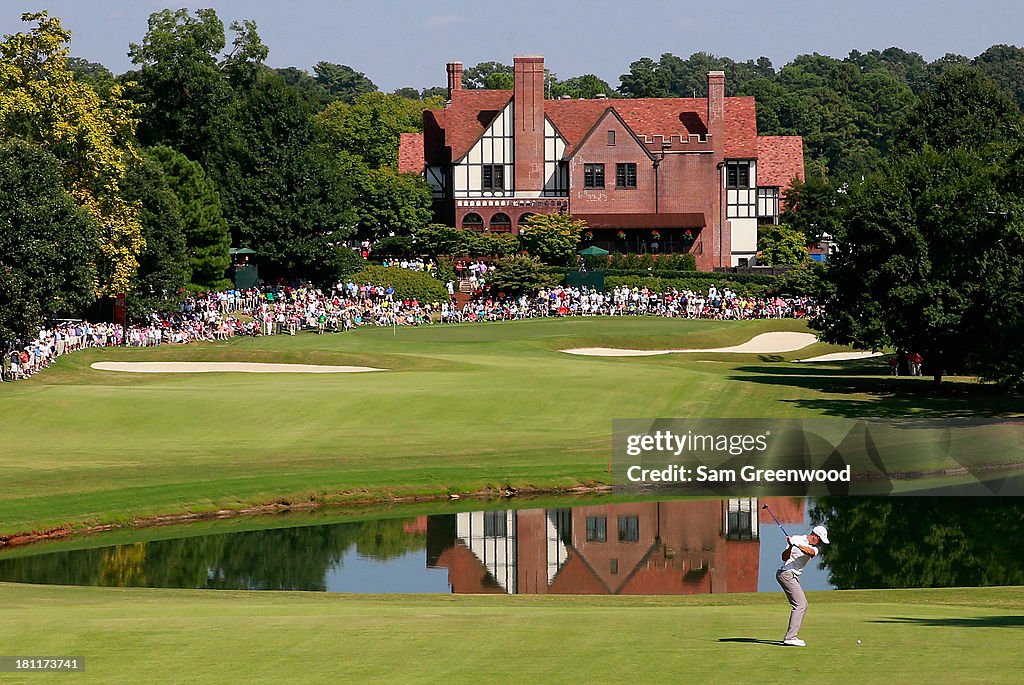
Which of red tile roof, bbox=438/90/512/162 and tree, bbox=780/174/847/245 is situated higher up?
red tile roof, bbox=438/90/512/162

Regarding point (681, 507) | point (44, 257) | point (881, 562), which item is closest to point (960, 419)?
point (681, 507)

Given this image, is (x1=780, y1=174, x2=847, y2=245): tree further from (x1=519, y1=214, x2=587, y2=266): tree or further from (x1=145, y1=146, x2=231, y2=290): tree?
(x1=145, y1=146, x2=231, y2=290): tree

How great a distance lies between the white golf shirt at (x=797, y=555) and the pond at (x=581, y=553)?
11.6 meters

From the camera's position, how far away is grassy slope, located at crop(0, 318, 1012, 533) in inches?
1554

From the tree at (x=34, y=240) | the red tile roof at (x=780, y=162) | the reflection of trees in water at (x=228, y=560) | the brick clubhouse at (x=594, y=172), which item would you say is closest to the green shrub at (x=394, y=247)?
the brick clubhouse at (x=594, y=172)

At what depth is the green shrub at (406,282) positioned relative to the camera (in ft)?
338

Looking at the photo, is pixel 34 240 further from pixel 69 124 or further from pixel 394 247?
pixel 394 247

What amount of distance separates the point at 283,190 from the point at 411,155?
3795 centimetres

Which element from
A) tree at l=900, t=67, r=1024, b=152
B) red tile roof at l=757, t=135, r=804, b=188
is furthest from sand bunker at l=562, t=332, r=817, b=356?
red tile roof at l=757, t=135, r=804, b=188

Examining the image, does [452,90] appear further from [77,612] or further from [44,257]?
[77,612]

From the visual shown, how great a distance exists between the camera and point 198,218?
93125 millimetres

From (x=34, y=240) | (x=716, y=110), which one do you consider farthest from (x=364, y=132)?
(x=34, y=240)

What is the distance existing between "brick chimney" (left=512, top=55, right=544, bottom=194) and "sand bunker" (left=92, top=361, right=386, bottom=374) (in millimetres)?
58925

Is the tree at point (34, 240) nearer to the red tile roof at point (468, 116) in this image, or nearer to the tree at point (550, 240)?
the tree at point (550, 240)
